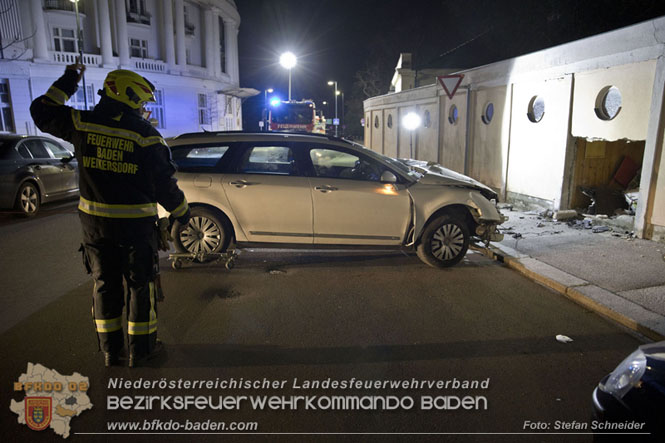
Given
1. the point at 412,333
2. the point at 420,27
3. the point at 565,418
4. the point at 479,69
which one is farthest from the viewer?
the point at 420,27

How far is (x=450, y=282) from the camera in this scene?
588 centimetres

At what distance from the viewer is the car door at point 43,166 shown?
9.81 meters

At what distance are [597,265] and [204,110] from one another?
36.8 m

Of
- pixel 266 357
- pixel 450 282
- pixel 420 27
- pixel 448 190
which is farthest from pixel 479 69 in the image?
pixel 420 27

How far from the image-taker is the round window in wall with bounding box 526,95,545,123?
9.99 m

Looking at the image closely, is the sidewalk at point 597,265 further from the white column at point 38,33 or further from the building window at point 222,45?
the building window at point 222,45

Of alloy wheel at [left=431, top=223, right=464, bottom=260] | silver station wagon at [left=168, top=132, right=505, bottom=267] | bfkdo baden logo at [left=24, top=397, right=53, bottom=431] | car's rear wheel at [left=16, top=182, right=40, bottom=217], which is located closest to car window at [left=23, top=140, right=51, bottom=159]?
car's rear wheel at [left=16, top=182, right=40, bottom=217]

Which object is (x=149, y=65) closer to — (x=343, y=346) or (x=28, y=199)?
(x=28, y=199)

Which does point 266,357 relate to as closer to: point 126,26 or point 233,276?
point 233,276

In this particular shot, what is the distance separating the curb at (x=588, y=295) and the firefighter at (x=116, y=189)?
14.8 feet

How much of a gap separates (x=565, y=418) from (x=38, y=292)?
5524 mm

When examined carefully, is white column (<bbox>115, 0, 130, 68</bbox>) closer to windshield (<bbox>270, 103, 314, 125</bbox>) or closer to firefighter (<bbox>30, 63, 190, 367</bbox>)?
windshield (<bbox>270, 103, 314, 125</bbox>)

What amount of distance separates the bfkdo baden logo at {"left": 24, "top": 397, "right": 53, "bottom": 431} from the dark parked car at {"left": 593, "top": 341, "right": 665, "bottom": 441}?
331 cm

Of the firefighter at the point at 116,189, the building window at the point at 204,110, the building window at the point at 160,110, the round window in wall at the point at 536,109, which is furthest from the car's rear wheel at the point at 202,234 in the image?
the building window at the point at 204,110
